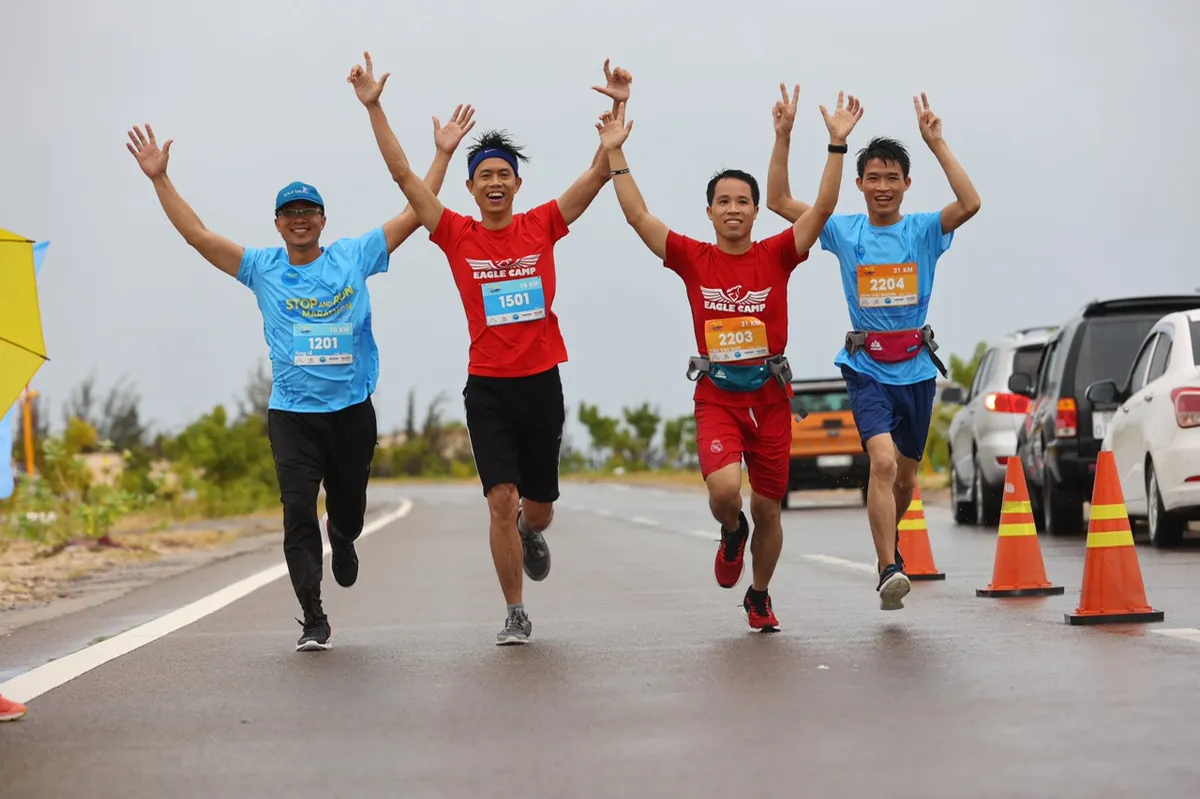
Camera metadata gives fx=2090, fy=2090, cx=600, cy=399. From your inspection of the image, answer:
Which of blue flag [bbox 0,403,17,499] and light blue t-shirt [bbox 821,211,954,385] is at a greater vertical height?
light blue t-shirt [bbox 821,211,954,385]

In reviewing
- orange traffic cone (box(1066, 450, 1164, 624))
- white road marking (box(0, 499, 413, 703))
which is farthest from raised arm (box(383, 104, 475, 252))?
orange traffic cone (box(1066, 450, 1164, 624))

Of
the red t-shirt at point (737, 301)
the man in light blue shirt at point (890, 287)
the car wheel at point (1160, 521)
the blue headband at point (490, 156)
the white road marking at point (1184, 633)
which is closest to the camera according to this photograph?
the white road marking at point (1184, 633)

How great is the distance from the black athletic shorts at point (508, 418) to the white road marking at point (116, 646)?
1931 millimetres

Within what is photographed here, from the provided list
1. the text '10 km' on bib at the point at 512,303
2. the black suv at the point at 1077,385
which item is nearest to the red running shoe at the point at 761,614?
the text '10 km' on bib at the point at 512,303

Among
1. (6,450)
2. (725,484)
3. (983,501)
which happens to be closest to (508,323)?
(725,484)

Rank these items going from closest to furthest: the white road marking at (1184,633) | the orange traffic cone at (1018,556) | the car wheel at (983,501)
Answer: the white road marking at (1184,633)
the orange traffic cone at (1018,556)
the car wheel at (983,501)

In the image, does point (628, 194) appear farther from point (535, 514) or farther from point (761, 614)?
point (761, 614)

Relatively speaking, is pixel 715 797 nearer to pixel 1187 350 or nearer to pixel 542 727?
pixel 542 727

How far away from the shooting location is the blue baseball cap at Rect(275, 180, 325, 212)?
9.93 meters

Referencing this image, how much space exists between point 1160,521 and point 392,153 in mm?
7907

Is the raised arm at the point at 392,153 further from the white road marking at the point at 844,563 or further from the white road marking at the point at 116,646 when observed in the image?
the white road marking at the point at 844,563

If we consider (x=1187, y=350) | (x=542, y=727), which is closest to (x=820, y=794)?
(x=542, y=727)

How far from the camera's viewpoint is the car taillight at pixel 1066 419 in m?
17.9

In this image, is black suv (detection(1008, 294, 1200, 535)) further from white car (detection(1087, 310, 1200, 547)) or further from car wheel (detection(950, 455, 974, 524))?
car wheel (detection(950, 455, 974, 524))
